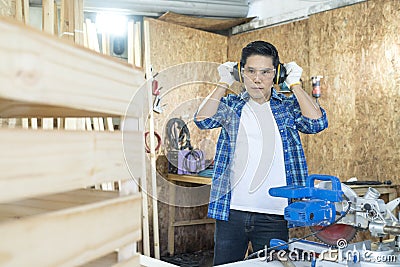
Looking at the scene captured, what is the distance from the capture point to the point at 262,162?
1.99 m

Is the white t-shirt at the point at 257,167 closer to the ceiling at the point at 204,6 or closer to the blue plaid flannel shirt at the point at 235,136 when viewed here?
the blue plaid flannel shirt at the point at 235,136

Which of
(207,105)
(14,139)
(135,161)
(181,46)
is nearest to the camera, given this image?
(14,139)

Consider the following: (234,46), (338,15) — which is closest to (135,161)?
(338,15)

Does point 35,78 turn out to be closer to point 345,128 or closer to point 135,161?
point 135,161

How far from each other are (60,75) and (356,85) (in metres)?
3.68

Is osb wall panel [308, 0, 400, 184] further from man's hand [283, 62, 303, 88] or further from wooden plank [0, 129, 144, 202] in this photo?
wooden plank [0, 129, 144, 202]

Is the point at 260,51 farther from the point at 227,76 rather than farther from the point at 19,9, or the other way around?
the point at 19,9

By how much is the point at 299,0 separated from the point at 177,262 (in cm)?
276

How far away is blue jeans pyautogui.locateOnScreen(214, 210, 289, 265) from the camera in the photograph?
1.95 m

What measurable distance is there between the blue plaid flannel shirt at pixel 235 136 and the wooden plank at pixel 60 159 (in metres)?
1.45

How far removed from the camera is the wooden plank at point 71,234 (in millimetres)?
410

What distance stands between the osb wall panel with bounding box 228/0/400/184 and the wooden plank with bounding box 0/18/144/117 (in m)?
3.38

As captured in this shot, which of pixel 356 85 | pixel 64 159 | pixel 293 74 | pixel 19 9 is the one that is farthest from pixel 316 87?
pixel 64 159

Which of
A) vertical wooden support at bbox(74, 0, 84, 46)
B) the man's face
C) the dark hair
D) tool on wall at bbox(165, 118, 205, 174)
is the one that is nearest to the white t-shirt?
the man's face
